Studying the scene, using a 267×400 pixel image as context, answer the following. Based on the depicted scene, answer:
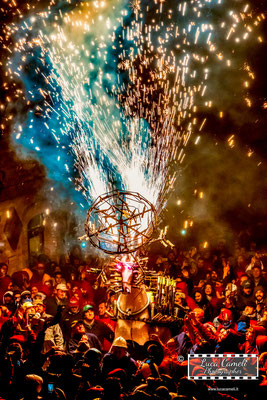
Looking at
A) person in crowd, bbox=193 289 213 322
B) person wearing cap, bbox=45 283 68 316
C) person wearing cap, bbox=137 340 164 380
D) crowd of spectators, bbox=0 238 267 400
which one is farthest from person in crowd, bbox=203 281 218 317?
person wearing cap, bbox=137 340 164 380

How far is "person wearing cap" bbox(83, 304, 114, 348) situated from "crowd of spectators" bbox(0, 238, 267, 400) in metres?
0.02

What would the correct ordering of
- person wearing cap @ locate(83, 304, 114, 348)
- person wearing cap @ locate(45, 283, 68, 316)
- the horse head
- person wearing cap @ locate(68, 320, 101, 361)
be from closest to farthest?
person wearing cap @ locate(68, 320, 101, 361) → the horse head → person wearing cap @ locate(83, 304, 114, 348) → person wearing cap @ locate(45, 283, 68, 316)

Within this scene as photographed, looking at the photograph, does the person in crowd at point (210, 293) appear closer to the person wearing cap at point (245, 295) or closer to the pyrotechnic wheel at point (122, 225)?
the person wearing cap at point (245, 295)

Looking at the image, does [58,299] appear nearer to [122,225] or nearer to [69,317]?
[69,317]

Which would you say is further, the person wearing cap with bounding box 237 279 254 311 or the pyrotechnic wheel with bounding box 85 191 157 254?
the person wearing cap with bounding box 237 279 254 311

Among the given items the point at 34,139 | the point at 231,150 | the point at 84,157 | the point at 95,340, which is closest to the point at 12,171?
the point at 34,139

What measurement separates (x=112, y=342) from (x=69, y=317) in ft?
3.58

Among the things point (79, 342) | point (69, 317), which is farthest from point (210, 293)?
point (79, 342)

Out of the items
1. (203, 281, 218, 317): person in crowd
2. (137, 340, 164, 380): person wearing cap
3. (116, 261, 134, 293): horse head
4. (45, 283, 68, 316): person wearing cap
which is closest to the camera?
(137, 340, 164, 380): person wearing cap

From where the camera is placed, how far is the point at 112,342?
6836 mm

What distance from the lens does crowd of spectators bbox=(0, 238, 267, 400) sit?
137 inches

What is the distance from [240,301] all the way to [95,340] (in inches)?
164

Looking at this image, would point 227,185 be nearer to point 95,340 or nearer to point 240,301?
point 240,301

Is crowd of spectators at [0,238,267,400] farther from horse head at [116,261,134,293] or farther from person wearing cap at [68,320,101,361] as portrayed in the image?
horse head at [116,261,134,293]
